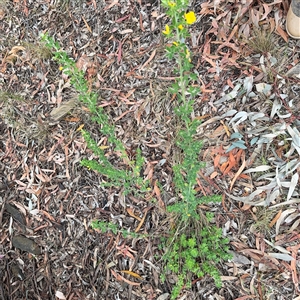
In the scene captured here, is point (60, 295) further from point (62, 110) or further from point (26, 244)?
point (62, 110)

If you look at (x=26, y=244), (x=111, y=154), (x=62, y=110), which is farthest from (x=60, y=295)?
(x=62, y=110)

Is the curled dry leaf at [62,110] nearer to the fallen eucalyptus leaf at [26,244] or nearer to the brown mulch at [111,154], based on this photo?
the brown mulch at [111,154]

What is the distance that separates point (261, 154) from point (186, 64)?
3.20 ft

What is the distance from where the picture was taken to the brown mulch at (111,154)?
6.75 ft

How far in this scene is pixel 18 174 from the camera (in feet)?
8.46

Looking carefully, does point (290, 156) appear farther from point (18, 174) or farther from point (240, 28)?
point (18, 174)

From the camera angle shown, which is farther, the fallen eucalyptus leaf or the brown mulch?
the fallen eucalyptus leaf

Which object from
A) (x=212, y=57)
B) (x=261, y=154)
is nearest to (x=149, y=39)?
(x=212, y=57)

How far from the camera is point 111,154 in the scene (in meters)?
2.35

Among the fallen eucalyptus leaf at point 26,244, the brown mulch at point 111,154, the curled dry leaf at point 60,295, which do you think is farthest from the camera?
the fallen eucalyptus leaf at point 26,244

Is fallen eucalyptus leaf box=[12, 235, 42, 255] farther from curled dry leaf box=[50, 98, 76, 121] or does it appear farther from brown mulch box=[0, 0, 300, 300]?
curled dry leaf box=[50, 98, 76, 121]

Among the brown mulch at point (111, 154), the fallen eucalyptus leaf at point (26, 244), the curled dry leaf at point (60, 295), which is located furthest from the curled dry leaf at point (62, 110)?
the curled dry leaf at point (60, 295)

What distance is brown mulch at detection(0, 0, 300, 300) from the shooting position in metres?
2.06

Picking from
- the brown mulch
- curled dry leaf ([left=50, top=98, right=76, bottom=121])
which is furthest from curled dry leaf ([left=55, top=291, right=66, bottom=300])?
curled dry leaf ([left=50, top=98, right=76, bottom=121])
